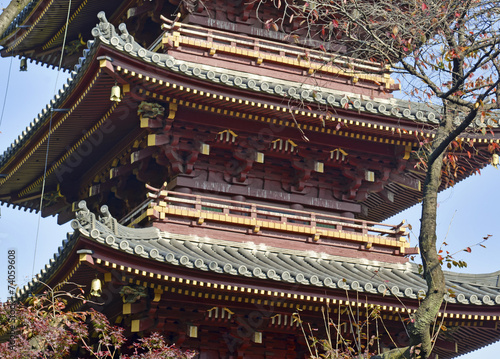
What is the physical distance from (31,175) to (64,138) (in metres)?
2.69

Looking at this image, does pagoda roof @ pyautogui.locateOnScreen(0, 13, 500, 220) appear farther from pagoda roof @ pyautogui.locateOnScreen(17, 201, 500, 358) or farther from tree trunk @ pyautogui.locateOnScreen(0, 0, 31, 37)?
tree trunk @ pyautogui.locateOnScreen(0, 0, 31, 37)

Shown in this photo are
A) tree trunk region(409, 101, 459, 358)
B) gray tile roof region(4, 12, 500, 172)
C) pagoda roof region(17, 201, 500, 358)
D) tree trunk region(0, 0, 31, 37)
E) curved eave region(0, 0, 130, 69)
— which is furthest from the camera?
curved eave region(0, 0, 130, 69)

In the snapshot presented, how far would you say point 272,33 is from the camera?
63.9ft

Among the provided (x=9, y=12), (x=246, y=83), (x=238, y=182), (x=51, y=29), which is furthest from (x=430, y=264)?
(x=51, y=29)

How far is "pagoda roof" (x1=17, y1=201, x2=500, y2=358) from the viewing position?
14.9m

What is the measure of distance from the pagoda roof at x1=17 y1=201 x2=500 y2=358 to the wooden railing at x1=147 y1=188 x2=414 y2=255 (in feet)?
1.31

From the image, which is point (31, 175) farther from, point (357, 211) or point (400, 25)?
point (400, 25)

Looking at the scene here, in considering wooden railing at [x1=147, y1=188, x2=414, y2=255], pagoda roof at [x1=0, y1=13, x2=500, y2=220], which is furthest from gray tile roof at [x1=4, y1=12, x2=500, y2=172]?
wooden railing at [x1=147, y1=188, x2=414, y2=255]

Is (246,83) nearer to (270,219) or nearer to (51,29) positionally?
(270,219)

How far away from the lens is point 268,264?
54.4 feet

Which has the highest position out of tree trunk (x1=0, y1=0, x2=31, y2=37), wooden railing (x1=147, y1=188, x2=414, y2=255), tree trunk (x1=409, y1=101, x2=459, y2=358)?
tree trunk (x1=0, y1=0, x2=31, y2=37)

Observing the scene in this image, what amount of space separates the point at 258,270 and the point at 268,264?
1.13 metres

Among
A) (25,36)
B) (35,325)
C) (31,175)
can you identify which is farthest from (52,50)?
(35,325)

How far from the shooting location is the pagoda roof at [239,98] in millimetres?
16438
